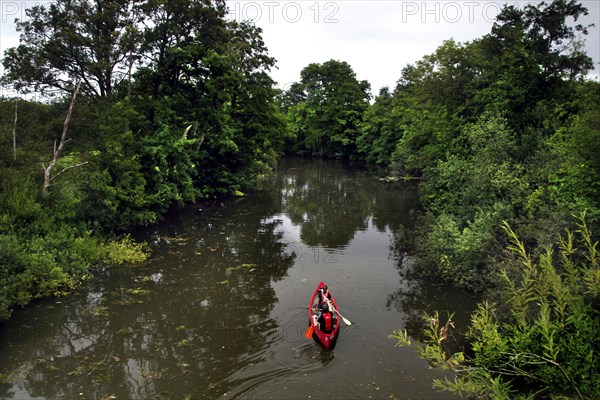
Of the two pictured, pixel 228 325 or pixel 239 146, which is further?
pixel 239 146

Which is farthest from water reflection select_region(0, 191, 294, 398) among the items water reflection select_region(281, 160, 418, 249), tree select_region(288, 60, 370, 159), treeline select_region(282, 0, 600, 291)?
tree select_region(288, 60, 370, 159)

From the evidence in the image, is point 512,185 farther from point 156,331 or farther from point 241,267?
point 156,331

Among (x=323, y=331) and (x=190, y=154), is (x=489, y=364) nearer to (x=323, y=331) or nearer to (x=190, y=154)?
(x=323, y=331)

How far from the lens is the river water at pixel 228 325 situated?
1048 cm

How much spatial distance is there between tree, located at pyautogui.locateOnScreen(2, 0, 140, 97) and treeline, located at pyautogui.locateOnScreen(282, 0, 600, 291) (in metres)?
19.6

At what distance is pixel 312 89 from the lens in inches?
2680

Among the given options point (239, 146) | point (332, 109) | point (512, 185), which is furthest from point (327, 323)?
point (332, 109)

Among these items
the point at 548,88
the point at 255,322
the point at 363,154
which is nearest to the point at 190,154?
the point at 255,322

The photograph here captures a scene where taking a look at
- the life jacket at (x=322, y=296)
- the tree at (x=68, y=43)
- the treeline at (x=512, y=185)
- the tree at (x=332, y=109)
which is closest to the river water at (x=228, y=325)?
the life jacket at (x=322, y=296)

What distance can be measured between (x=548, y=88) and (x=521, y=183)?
24.7 feet

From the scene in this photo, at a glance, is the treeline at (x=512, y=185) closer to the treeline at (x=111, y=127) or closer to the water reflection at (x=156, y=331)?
the water reflection at (x=156, y=331)

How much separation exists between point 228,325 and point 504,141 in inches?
582

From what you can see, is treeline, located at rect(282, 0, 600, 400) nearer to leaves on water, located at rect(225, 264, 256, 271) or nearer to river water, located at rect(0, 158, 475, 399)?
river water, located at rect(0, 158, 475, 399)

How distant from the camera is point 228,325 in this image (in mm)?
13750
